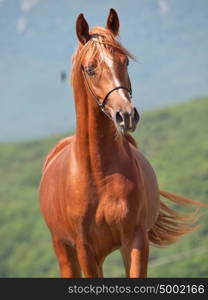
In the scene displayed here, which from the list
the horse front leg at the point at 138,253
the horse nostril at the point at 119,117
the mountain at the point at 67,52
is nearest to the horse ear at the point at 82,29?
the horse nostril at the point at 119,117

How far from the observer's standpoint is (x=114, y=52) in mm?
5883

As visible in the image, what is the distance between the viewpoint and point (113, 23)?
6.12m

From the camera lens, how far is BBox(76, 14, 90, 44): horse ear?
5938mm

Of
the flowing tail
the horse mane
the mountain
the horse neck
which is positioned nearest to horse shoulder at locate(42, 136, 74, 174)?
the flowing tail

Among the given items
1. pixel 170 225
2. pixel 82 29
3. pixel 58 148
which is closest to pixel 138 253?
pixel 82 29

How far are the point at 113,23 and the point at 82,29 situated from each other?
0.25 meters

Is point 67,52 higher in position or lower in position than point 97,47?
higher

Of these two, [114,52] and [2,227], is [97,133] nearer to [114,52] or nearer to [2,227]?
[114,52]

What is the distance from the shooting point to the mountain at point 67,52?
2541 centimetres

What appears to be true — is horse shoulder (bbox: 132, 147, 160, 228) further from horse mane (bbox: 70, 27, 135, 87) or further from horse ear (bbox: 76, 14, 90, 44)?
horse ear (bbox: 76, 14, 90, 44)

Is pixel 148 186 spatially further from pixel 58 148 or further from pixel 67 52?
pixel 67 52

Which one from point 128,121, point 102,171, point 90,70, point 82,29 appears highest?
point 82,29
